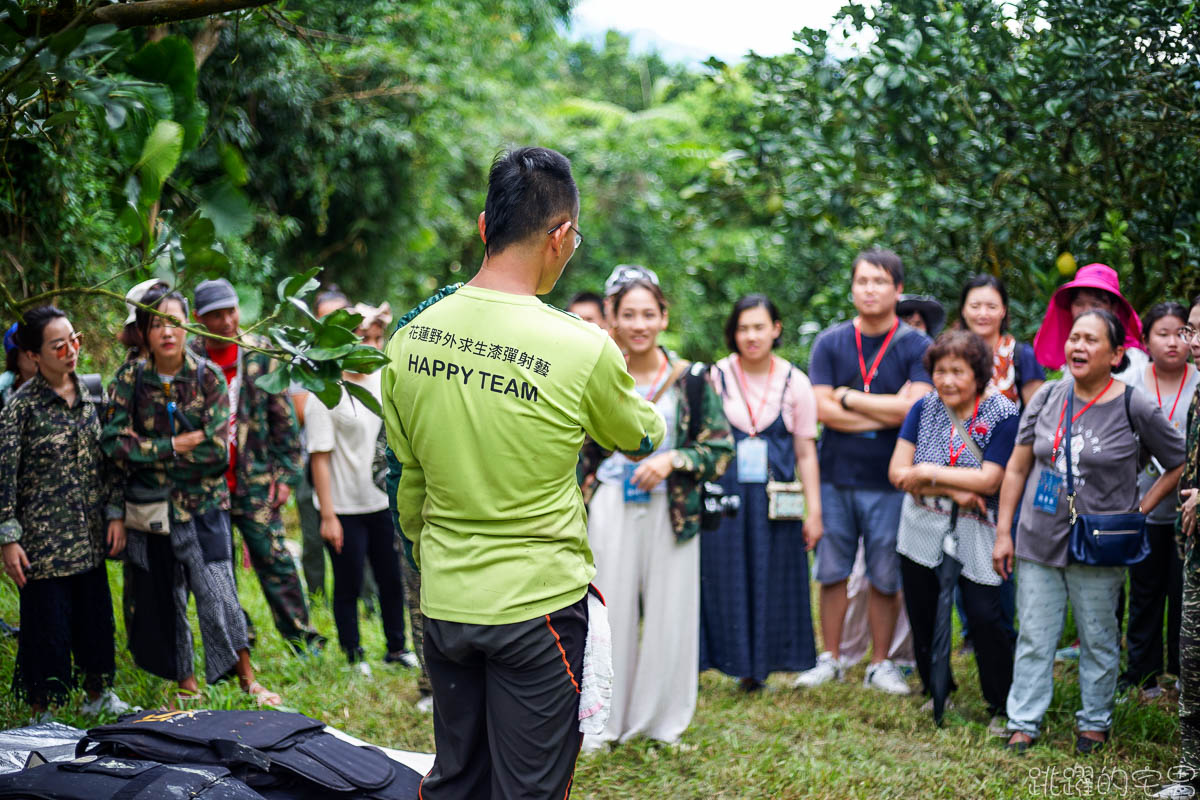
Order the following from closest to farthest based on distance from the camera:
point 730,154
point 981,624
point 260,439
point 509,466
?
point 509,466 < point 981,624 < point 260,439 < point 730,154

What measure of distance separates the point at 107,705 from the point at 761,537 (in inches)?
118

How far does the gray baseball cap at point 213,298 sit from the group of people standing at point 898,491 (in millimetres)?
1727

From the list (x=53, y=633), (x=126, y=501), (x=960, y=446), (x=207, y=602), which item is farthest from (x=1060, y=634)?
(x=53, y=633)

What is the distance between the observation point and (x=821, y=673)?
4945mm

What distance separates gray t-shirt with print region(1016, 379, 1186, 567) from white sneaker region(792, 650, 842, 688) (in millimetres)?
1335

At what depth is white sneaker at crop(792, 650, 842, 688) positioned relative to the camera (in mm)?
4875

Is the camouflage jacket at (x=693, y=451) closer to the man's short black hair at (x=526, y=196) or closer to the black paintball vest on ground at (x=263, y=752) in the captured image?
the black paintball vest on ground at (x=263, y=752)

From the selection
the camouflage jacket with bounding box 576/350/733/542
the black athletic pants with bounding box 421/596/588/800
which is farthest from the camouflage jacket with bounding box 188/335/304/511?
the black athletic pants with bounding box 421/596/588/800

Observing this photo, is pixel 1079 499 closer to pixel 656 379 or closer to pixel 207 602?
pixel 656 379

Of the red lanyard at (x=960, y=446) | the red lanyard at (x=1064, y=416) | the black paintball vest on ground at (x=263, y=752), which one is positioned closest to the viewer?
the black paintball vest on ground at (x=263, y=752)

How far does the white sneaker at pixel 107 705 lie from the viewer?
417cm

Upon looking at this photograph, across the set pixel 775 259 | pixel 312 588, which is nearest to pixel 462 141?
pixel 775 259

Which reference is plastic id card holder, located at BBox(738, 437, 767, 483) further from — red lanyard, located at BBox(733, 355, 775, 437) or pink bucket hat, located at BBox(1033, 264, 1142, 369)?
pink bucket hat, located at BBox(1033, 264, 1142, 369)

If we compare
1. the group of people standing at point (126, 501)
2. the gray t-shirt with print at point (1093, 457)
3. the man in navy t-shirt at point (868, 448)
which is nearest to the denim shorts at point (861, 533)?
the man in navy t-shirt at point (868, 448)
